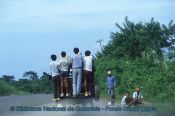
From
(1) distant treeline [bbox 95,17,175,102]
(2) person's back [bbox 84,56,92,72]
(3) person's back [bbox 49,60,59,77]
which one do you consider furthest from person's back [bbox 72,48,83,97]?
(1) distant treeline [bbox 95,17,175,102]

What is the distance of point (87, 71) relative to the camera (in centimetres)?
1756

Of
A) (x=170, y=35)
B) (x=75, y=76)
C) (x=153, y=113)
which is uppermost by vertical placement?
(x=170, y=35)

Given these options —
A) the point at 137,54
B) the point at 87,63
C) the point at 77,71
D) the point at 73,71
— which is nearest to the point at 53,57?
the point at 73,71

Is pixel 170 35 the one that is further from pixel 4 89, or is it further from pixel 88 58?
pixel 88 58

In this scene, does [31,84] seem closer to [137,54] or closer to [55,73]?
[137,54]

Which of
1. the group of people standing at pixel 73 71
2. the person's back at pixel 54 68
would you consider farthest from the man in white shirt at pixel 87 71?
the person's back at pixel 54 68

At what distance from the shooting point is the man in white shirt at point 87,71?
57.4 ft

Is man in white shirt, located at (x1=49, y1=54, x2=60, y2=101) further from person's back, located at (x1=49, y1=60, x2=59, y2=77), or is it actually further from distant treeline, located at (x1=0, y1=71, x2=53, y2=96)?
→ distant treeline, located at (x1=0, y1=71, x2=53, y2=96)

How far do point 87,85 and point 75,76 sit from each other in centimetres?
48

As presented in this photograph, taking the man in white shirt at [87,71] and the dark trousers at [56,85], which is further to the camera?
the dark trousers at [56,85]

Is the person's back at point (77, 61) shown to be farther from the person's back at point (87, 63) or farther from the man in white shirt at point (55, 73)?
the man in white shirt at point (55, 73)

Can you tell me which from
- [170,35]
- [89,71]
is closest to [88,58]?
[89,71]

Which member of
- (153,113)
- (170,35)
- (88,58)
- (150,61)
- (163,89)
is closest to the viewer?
(153,113)

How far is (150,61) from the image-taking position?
4241 cm
